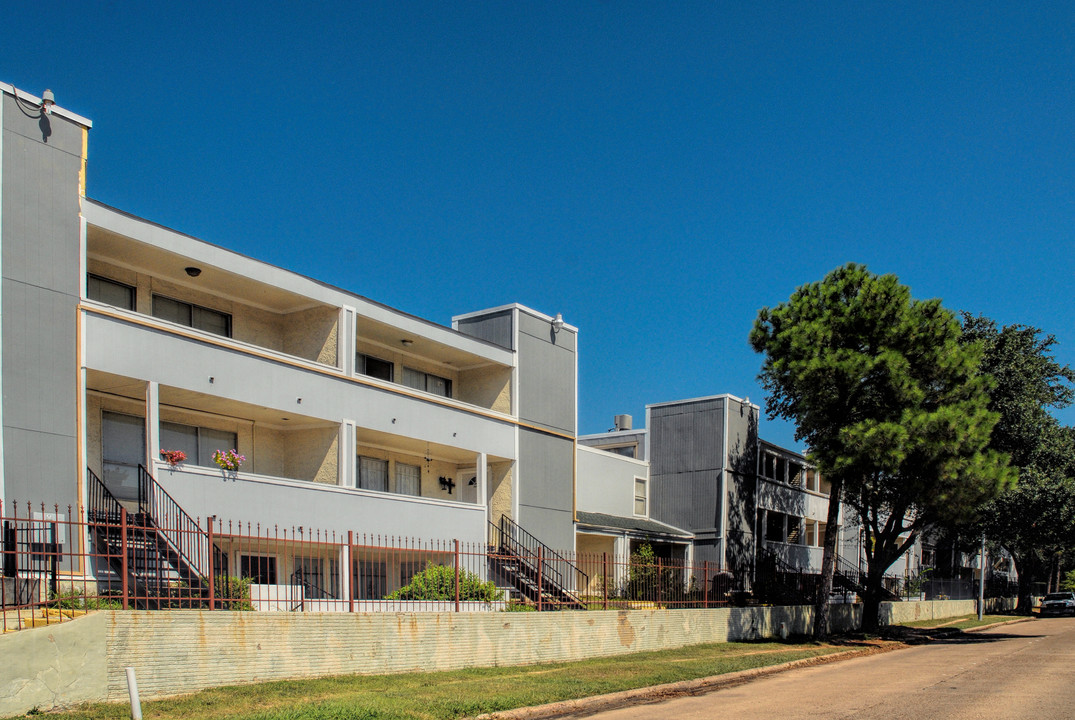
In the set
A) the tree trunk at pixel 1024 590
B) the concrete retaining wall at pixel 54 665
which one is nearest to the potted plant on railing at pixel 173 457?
the concrete retaining wall at pixel 54 665

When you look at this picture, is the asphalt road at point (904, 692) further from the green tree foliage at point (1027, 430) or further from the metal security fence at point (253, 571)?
the green tree foliage at point (1027, 430)

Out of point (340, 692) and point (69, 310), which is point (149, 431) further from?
point (340, 692)

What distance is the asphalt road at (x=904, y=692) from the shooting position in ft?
44.2

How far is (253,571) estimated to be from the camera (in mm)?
21922

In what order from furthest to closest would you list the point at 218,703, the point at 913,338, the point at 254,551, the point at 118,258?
the point at 913,338, the point at 254,551, the point at 118,258, the point at 218,703

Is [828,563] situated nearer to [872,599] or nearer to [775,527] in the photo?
[872,599]

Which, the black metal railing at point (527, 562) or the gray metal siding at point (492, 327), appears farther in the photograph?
the gray metal siding at point (492, 327)

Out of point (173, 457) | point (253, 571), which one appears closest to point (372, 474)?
point (253, 571)

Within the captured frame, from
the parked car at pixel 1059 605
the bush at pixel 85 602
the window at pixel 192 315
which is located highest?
the window at pixel 192 315

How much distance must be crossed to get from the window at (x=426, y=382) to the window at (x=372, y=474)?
8.03 ft

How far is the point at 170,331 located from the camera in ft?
64.1

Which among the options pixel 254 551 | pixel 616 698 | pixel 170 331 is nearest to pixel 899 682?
pixel 616 698

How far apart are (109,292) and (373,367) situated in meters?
8.01

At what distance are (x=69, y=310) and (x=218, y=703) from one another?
8124mm
